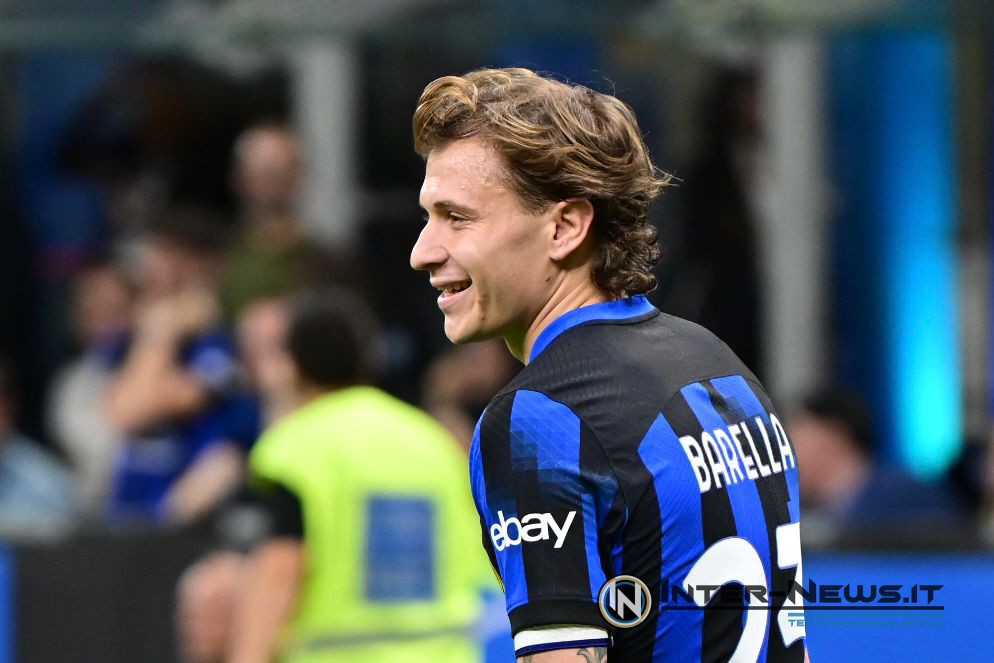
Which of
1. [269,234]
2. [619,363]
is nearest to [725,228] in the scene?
[269,234]

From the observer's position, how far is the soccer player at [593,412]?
6.87 feet

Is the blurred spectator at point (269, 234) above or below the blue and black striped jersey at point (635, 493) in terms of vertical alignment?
above

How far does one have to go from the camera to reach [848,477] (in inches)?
249

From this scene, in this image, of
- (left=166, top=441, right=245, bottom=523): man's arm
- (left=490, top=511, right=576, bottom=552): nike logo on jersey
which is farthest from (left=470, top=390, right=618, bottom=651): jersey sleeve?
(left=166, top=441, right=245, bottom=523): man's arm

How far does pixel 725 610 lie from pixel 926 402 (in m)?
6.04

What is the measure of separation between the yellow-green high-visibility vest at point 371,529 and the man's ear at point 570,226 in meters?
2.42

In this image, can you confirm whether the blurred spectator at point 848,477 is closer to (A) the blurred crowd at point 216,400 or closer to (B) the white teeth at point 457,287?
(A) the blurred crowd at point 216,400

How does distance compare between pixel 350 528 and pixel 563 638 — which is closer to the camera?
pixel 563 638

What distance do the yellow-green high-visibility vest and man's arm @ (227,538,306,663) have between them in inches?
2.7

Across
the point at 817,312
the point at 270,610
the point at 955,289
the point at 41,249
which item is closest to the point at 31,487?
the point at 41,249

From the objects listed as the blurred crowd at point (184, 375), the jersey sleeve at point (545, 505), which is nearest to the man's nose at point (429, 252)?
the jersey sleeve at point (545, 505)

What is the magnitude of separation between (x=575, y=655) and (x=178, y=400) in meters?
4.79

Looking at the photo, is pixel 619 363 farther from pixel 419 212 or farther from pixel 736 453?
pixel 419 212

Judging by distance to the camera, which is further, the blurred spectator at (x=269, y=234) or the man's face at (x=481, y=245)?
the blurred spectator at (x=269, y=234)
